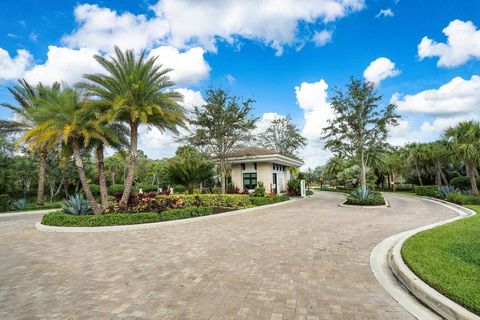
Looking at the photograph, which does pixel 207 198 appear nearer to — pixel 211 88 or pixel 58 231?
pixel 58 231

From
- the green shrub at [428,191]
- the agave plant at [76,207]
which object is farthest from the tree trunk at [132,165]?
the green shrub at [428,191]

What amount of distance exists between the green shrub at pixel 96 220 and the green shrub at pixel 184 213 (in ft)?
2.06

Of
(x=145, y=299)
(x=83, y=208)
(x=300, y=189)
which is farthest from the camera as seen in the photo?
(x=300, y=189)

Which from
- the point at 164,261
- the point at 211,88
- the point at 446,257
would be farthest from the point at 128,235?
the point at 211,88

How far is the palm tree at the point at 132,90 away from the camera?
515 inches

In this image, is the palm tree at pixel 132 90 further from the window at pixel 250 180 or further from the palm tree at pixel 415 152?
the palm tree at pixel 415 152

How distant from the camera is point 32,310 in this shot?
411 cm

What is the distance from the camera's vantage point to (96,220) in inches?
441

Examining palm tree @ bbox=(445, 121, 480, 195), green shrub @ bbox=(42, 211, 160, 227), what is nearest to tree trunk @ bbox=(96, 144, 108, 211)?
green shrub @ bbox=(42, 211, 160, 227)

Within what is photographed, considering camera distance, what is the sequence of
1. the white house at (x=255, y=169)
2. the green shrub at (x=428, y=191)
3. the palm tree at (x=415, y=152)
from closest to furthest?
1. the green shrub at (x=428, y=191)
2. the white house at (x=255, y=169)
3. the palm tree at (x=415, y=152)

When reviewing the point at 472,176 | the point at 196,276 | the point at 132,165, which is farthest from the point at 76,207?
the point at 472,176

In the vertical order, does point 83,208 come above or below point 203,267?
above

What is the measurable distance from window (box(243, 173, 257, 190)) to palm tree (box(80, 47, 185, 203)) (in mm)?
14001

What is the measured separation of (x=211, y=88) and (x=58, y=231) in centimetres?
1640
